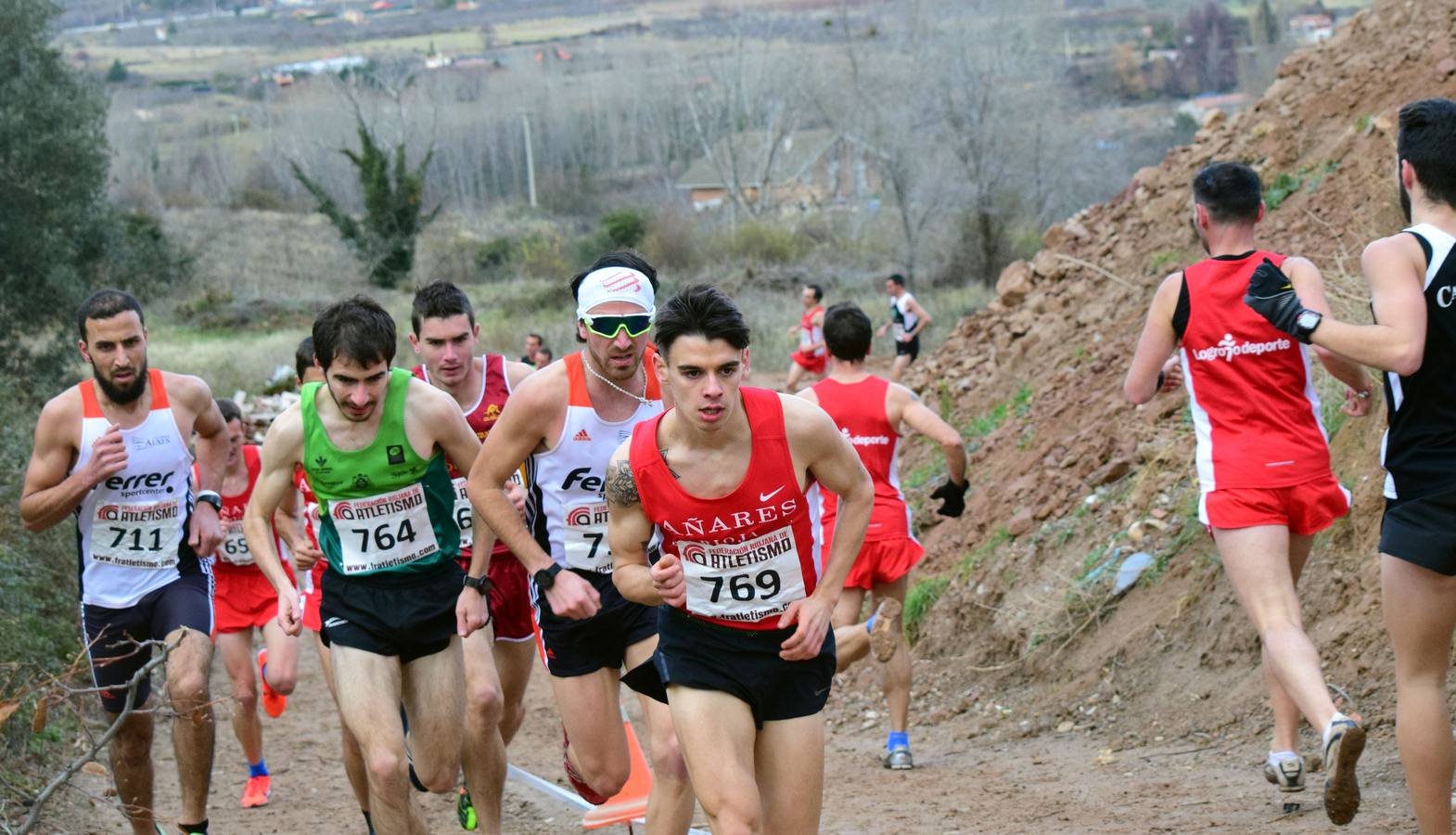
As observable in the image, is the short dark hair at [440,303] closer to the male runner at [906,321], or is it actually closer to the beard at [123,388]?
the beard at [123,388]

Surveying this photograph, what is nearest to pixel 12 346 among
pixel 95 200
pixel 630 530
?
pixel 95 200

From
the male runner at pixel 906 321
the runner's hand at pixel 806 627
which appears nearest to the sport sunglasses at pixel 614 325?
the runner's hand at pixel 806 627

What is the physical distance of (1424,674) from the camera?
483 centimetres

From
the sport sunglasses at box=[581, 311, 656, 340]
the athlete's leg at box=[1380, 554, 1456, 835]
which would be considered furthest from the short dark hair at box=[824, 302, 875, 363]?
the athlete's leg at box=[1380, 554, 1456, 835]

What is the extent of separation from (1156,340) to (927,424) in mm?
2165

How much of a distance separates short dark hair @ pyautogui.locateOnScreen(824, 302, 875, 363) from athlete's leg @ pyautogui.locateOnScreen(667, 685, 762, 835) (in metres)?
3.65

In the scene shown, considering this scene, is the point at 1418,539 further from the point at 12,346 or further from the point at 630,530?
the point at 12,346

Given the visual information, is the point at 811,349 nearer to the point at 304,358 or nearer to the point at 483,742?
the point at 304,358

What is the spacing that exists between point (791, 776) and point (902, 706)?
3925mm

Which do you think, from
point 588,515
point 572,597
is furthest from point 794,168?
point 572,597

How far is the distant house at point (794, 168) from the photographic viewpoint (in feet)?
216

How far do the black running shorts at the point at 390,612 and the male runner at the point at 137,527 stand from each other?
119 cm

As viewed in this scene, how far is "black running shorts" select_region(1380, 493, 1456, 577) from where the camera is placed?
15.4 ft

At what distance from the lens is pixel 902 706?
886 centimetres
